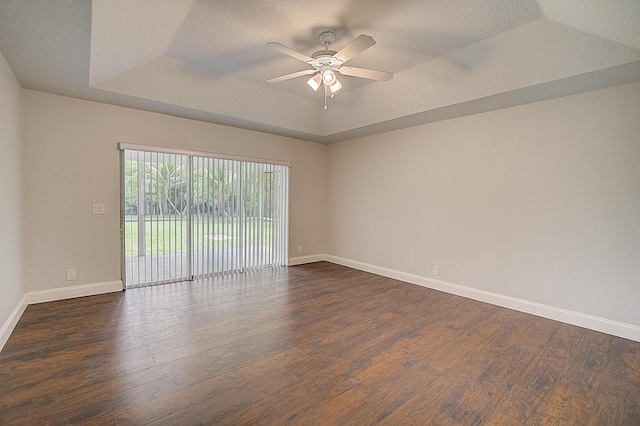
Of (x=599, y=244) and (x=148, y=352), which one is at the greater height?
(x=599, y=244)

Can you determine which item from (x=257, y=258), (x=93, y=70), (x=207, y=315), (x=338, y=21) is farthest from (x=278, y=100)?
(x=207, y=315)

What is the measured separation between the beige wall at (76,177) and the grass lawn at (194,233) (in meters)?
0.20

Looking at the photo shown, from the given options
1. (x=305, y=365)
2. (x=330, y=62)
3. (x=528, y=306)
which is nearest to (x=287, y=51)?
(x=330, y=62)

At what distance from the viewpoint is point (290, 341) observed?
2.63 meters

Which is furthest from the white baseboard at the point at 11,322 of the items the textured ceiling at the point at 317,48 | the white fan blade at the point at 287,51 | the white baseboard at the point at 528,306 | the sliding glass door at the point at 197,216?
the white baseboard at the point at 528,306

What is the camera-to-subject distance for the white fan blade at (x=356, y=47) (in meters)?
2.31

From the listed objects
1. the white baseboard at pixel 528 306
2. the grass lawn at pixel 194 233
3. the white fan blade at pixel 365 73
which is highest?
the white fan blade at pixel 365 73

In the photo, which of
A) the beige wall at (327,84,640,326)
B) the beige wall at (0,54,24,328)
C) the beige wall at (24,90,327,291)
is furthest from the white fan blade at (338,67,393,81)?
the beige wall at (0,54,24,328)

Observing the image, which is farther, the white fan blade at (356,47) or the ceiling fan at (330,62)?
the ceiling fan at (330,62)

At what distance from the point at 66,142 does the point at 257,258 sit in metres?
3.02

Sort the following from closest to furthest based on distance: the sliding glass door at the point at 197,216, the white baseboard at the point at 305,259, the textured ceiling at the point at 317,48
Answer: the textured ceiling at the point at 317,48
the sliding glass door at the point at 197,216
the white baseboard at the point at 305,259

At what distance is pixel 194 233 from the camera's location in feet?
14.7

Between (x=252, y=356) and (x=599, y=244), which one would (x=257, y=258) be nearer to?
(x=252, y=356)

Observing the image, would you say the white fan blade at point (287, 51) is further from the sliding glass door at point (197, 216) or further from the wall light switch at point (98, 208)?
the wall light switch at point (98, 208)
